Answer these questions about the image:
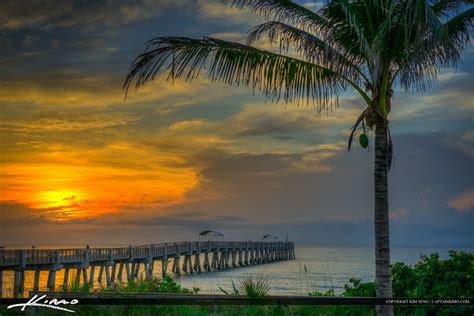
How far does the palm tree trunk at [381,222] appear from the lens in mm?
10820

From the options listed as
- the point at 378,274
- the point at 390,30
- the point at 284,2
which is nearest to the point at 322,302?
the point at 378,274

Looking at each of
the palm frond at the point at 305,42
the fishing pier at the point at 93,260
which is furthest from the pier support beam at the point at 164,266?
the palm frond at the point at 305,42

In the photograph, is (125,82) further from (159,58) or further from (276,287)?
(276,287)

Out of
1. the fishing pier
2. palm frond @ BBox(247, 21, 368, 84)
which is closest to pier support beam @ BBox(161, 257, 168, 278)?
the fishing pier

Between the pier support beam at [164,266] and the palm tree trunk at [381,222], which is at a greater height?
the pier support beam at [164,266]

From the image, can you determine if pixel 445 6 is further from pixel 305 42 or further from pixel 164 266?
pixel 164 266

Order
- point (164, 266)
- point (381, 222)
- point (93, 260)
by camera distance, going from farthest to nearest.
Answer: point (164, 266) → point (93, 260) → point (381, 222)

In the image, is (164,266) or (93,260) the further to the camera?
(164,266)

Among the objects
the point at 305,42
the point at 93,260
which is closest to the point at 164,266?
the point at 93,260

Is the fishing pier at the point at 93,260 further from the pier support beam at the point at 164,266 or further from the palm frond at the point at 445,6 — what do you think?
the palm frond at the point at 445,6

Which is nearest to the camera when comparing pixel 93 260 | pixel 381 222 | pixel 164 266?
pixel 381 222

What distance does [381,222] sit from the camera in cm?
1092

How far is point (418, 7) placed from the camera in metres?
10.0

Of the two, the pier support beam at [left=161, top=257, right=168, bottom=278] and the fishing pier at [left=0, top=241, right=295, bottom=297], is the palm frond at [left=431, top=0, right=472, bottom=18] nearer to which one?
the fishing pier at [left=0, top=241, right=295, bottom=297]
